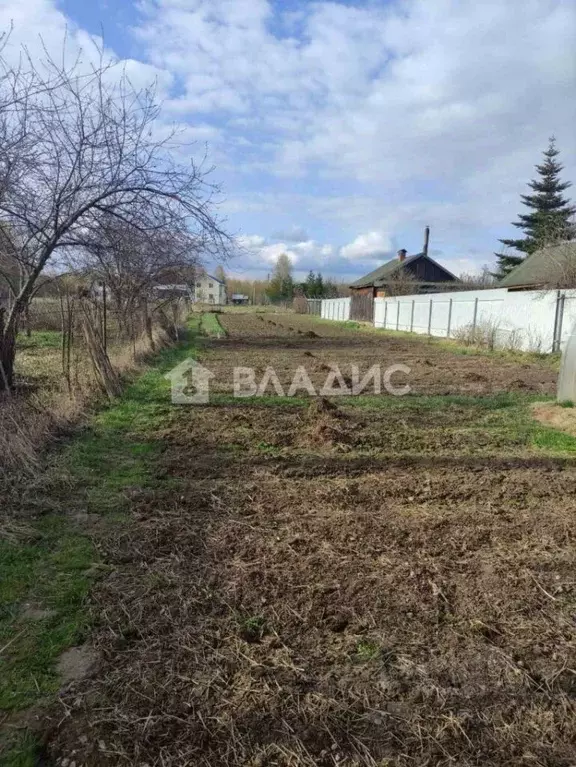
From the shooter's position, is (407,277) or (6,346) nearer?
(6,346)

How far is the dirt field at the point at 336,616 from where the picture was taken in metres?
1.90

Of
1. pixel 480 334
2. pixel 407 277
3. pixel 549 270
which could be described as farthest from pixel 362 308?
pixel 480 334

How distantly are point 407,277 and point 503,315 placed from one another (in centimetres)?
2272

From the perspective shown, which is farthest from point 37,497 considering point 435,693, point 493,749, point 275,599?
point 493,749

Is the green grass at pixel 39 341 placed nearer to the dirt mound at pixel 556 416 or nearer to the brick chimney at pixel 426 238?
the dirt mound at pixel 556 416

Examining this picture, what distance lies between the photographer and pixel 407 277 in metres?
40.0

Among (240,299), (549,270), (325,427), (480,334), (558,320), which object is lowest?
(325,427)

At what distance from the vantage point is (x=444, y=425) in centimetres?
696

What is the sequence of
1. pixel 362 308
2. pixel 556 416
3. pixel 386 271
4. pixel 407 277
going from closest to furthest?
pixel 556 416 → pixel 362 308 → pixel 407 277 → pixel 386 271

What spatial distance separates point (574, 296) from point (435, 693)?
15.1 meters

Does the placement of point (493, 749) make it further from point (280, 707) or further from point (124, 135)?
point (124, 135)

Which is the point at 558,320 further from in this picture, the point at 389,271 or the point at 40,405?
the point at 389,271

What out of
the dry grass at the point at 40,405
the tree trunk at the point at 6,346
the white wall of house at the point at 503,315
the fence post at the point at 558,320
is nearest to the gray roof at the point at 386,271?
the white wall of house at the point at 503,315

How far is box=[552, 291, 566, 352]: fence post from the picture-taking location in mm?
14953
